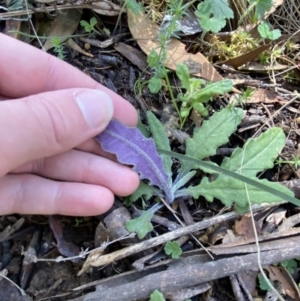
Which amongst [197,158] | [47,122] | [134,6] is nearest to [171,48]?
[134,6]

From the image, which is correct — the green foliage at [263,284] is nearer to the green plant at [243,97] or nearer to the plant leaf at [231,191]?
the plant leaf at [231,191]

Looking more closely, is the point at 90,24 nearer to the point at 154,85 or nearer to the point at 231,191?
the point at 154,85

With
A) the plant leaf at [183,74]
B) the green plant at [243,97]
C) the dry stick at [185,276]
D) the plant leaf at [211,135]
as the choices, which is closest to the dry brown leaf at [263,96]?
the green plant at [243,97]

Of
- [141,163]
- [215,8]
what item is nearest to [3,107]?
[141,163]

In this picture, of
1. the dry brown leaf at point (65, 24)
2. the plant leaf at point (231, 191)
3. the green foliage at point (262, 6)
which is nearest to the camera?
the plant leaf at point (231, 191)

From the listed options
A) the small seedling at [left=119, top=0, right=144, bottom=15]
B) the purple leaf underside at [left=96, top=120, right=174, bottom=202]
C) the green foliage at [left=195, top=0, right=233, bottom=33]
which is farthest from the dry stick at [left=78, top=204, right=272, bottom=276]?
the small seedling at [left=119, top=0, right=144, bottom=15]

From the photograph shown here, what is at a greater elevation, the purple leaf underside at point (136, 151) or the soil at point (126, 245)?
the purple leaf underside at point (136, 151)

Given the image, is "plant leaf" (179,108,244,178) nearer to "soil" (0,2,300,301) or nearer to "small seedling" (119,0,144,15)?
"soil" (0,2,300,301)
